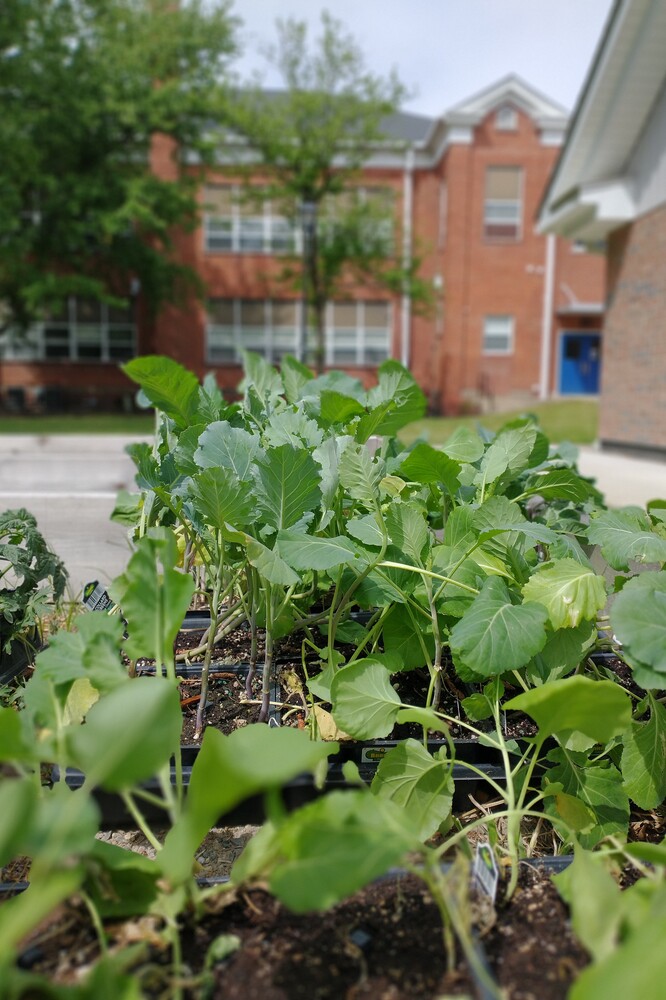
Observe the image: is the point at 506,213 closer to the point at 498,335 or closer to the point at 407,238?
the point at 407,238

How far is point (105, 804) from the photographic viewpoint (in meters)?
1.17

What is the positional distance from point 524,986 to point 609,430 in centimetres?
1202

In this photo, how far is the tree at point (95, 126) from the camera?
65.3 ft

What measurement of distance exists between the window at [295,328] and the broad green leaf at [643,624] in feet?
80.1

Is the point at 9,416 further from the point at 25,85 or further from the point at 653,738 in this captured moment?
the point at 653,738

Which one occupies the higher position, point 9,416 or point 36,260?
point 36,260

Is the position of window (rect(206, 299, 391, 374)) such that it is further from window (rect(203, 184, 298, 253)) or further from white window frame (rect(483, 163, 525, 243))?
white window frame (rect(483, 163, 525, 243))

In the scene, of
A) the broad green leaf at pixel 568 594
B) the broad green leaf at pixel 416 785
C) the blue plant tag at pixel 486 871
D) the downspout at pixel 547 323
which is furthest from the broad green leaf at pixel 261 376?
the downspout at pixel 547 323

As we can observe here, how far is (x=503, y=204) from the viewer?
2338 cm

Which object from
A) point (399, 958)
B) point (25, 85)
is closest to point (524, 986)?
point (399, 958)

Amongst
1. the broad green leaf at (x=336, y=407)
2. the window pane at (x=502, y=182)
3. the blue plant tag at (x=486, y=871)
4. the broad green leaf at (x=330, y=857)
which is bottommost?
the blue plant tag at (x=486, y=871)

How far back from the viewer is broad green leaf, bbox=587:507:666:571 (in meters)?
1.35

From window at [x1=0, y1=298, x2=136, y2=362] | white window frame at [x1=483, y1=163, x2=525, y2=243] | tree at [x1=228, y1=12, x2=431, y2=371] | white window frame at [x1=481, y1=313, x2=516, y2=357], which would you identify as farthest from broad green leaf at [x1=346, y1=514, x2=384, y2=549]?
window at [x1=0, y1=298, x2=136, y2=362]

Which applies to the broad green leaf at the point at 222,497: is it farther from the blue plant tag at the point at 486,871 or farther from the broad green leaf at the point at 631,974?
the broad green leaf at the point at 631,974
